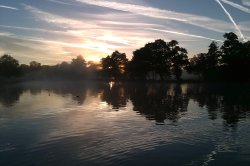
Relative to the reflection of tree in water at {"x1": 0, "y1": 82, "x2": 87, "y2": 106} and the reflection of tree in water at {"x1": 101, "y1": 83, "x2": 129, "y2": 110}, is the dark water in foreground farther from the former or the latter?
the reflection of tree in water at {"x1": 0, "y1": 82, "x2": 87, "y2": 106}

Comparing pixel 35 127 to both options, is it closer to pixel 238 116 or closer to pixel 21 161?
pixel 21 161

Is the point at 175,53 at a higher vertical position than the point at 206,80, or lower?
higher

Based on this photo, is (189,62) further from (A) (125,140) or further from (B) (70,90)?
(A) (125,140)

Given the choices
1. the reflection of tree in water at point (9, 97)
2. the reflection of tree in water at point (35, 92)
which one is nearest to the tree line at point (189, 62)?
the reflection of tree in water at point (35, 92)

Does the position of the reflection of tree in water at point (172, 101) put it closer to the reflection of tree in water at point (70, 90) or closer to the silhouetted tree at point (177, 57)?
the reflection of tree in water at point (70, 90)

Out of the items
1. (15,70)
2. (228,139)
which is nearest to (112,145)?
(228,139)

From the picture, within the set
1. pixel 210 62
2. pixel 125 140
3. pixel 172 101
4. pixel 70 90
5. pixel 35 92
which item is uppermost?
pixel 210 62

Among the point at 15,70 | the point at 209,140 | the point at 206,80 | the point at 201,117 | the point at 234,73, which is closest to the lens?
the point at 209,140

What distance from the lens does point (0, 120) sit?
35.6 meters

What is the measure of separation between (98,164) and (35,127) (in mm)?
14004

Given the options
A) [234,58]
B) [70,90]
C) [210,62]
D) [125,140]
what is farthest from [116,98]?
[210,62]

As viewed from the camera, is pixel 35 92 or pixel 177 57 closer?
pixel 35 92

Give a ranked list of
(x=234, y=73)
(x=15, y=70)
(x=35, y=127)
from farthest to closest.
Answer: (x=15, y=70) → (x=234, y=73) → (x=35, y=127)

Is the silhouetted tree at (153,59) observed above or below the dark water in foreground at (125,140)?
above
